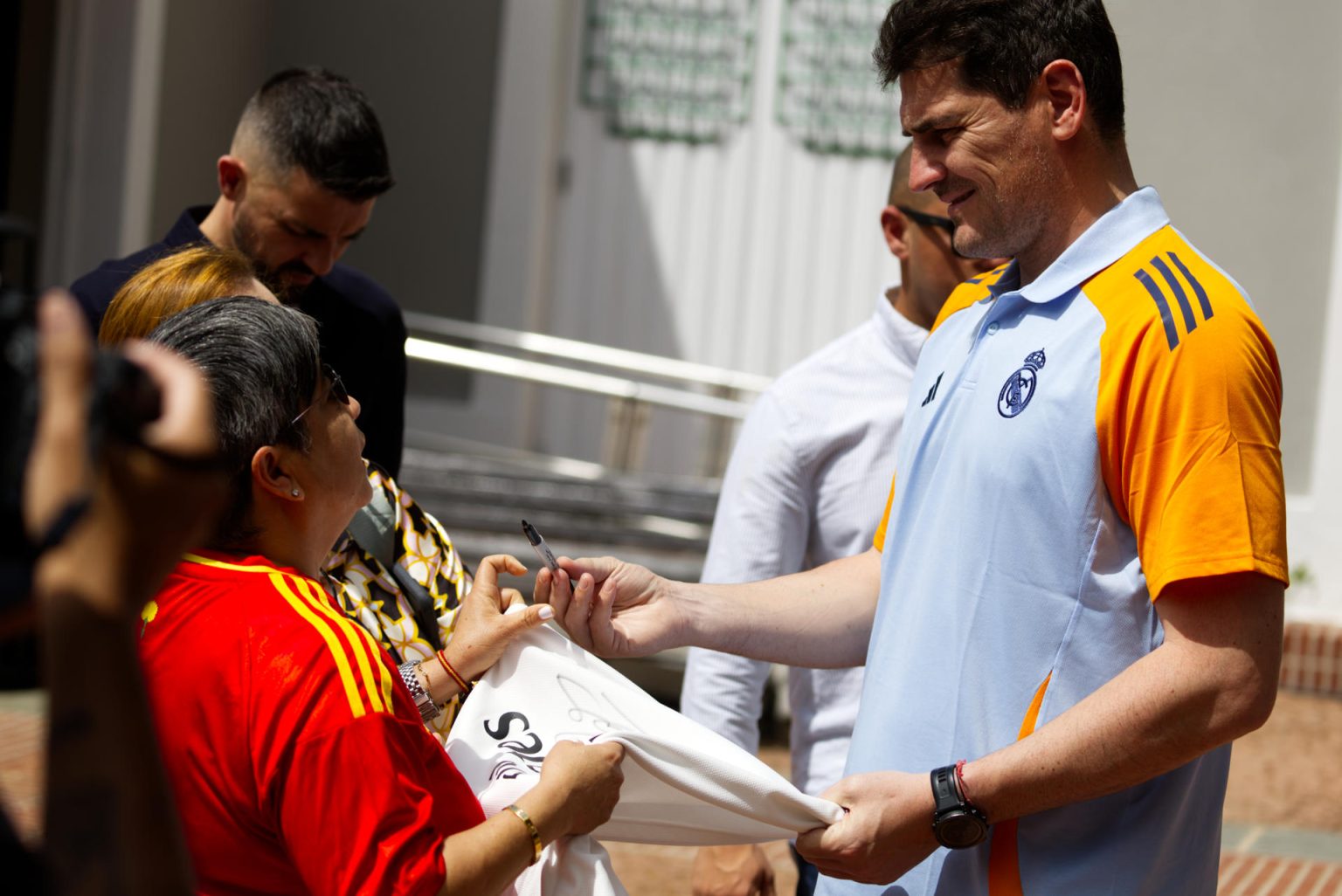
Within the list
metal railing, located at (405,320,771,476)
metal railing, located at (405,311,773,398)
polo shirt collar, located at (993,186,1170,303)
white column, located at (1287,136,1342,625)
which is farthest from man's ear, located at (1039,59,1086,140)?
white column, located at (1287,136,1342,625)

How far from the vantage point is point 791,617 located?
7.89 feet

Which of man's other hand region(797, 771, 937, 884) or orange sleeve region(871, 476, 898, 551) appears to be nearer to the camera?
man's other hand region(797, 771, 937, 884)

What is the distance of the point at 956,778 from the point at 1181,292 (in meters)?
0.67

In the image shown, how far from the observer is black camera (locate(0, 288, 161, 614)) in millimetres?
865

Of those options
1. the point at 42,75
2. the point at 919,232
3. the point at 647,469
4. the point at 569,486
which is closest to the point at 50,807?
the point at 919,232

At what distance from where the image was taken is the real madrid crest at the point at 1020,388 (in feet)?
6.30

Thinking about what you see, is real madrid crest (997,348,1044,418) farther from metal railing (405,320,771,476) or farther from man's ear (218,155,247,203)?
metal railing (405,320,771,476)

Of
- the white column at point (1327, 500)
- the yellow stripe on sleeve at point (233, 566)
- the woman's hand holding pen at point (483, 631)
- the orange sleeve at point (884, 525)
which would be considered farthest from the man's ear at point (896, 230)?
the white column at point (1327, 500)

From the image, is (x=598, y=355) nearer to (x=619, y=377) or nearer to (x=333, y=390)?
(x=619, y=377)

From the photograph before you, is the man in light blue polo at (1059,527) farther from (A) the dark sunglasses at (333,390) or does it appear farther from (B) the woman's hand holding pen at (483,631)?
(A) the dark sunglasses at (333,390)

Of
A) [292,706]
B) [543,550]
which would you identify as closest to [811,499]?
[543,550]

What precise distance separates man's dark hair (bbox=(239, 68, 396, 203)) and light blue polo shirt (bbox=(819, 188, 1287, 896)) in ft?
6.23

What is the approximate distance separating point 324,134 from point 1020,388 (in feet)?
6.85

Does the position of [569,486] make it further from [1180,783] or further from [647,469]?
[1180,783]
